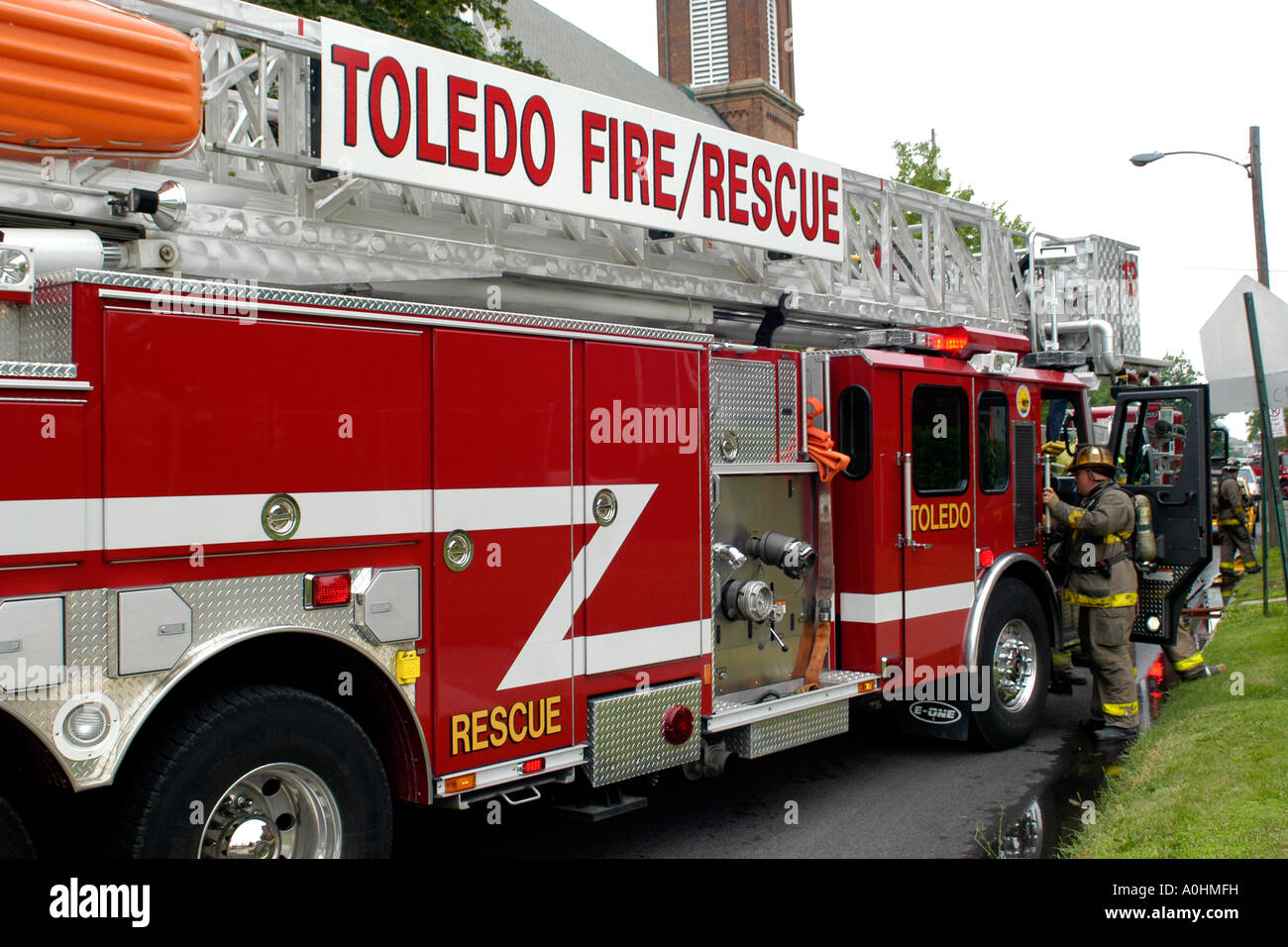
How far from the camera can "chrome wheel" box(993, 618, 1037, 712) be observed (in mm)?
7039

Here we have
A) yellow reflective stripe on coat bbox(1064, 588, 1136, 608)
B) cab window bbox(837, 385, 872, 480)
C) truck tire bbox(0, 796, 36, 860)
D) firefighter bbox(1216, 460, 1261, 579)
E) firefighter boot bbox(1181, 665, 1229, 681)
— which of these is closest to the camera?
truck tire bbox(0, 796, 36, 860)

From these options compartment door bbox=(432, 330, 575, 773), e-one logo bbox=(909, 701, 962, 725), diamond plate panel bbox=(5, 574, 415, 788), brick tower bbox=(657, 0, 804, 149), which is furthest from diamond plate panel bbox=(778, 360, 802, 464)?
brick tower bbox=(657, 0, 804, 149)

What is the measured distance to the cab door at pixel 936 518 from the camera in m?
6.24

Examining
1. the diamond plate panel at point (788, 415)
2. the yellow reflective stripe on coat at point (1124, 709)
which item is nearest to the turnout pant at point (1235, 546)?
the yellow reflective stripe on coat at point (1124, 709)

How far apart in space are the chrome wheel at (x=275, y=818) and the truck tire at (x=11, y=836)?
48 centimetres

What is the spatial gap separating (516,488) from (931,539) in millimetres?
3047

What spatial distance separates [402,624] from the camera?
3.77 metres

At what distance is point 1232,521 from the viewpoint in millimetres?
13227

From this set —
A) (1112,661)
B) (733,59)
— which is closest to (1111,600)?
(1112,661)

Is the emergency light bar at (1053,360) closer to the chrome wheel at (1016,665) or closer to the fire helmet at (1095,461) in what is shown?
the fire helmet at (1095,461)

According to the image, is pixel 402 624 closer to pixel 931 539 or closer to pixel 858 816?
pixel 858 816

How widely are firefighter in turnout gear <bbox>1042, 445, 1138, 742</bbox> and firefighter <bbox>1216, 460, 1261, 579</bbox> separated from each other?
633 centimetres

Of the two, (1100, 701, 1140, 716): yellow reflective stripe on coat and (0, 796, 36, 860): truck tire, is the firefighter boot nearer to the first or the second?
(1100, 701, 1140, 716): yellow reflective stripe on coat

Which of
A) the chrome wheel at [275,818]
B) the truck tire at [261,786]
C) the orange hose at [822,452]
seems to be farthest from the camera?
the orange hose at [822,452]
